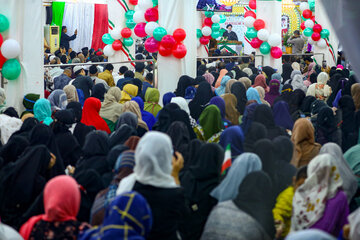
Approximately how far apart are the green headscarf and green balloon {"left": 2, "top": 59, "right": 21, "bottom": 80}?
292cm

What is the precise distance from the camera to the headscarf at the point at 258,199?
3549 millimetres

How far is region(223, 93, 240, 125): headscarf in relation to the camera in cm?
695

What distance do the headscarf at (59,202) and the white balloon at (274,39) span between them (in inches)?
342

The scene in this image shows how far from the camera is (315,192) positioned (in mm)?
3762

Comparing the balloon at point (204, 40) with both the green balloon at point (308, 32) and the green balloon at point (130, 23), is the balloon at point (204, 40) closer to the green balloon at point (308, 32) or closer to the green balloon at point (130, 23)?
the green balloon at point (308, 32)

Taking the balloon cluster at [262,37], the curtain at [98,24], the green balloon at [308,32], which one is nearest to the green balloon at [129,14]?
the balloon cluster at [262,37]

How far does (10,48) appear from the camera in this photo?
7.50m

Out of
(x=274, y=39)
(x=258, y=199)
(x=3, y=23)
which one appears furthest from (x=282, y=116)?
(x=274, y=39)

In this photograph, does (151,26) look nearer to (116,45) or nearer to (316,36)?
(116,45)

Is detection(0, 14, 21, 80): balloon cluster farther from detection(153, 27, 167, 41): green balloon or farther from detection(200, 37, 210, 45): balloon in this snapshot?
detection(200, 37, 210, 45): balloon

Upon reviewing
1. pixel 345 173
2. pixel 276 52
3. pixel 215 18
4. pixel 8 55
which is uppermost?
pixel 215 18

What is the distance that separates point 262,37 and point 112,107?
5.19m

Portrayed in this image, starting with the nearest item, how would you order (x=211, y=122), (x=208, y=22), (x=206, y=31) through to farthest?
(x=211, y=122) → (x=206, y=31) → (x=208, y=22)

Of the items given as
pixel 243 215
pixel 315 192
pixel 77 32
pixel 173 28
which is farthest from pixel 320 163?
pixel 77 32
